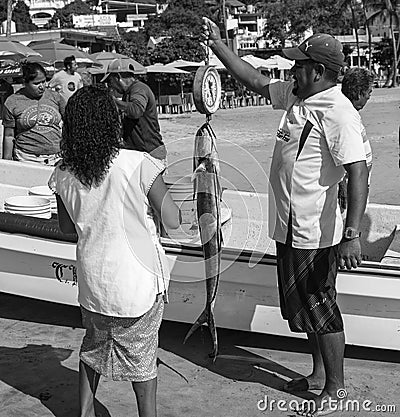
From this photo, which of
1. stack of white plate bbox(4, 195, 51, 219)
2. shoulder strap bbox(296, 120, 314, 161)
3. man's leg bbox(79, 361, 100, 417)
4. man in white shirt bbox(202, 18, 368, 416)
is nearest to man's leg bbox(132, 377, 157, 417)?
man's leg bbox(79, 361, 100, 417)

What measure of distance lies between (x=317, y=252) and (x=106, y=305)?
1.26m

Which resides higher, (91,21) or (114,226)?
(91,21)

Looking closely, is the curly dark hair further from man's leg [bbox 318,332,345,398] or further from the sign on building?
the sign on building

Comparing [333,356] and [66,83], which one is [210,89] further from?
[66,83]

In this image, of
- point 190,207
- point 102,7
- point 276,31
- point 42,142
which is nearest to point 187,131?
point 42,142

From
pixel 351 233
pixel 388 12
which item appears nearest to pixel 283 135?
pixel 351 233

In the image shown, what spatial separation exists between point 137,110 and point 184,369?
2516 mm

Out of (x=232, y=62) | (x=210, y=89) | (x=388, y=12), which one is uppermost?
(x=388, y=12)

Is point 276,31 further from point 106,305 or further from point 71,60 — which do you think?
point 106,305

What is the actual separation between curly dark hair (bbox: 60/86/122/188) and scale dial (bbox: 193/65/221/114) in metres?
0.66

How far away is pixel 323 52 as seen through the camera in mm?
3785

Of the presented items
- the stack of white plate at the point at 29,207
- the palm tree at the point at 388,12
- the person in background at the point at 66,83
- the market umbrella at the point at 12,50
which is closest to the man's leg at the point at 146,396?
the stack of white plate at the point at 29,207

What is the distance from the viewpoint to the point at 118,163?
130 inches

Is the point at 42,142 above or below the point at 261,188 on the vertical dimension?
above
